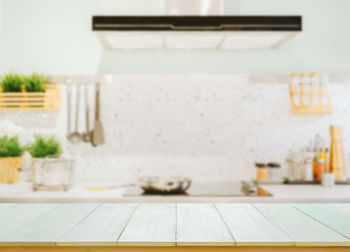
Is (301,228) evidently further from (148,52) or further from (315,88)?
(148,52)

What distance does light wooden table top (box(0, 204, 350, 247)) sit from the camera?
0.88 m

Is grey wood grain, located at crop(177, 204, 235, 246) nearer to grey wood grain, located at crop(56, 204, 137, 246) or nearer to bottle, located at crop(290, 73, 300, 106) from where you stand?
grey wood grain, located at crop(56, 204, 137, 246)

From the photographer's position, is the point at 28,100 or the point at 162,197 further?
the point at 28,100

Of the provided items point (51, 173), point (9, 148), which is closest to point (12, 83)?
point (9, 148)

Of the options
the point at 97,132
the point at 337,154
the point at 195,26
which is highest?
the point at 195,26

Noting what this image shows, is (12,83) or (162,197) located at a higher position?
(12,83)

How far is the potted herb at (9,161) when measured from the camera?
2240 millimetres

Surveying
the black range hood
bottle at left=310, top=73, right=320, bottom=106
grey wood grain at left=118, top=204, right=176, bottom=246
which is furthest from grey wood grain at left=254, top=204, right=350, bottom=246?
bottle at left=310, top=73, right=320, bottom=106

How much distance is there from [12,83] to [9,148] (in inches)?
16.8

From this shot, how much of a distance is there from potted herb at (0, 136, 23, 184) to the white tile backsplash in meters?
0.20

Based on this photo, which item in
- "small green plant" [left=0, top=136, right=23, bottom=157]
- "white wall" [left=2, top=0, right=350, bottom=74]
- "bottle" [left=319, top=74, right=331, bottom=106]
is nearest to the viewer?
"small green plant" [left=0, top=136, right=23, bottom=157]

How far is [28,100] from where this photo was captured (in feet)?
7.66

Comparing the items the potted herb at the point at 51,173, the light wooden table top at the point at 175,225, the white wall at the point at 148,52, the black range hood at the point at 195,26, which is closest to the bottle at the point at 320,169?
the white wall at the point at 148,52

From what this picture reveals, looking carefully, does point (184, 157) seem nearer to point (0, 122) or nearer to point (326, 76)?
point (326, 76)
